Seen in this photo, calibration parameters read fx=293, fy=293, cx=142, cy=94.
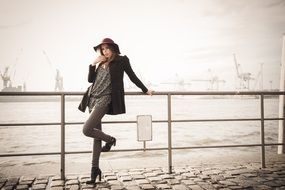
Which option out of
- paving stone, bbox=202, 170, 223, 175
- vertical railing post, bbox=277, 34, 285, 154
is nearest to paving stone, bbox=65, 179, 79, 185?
paving stone, bbox=202, 170, 223, 175

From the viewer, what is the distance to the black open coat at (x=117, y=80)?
11.6 feet

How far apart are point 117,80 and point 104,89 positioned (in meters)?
0.19

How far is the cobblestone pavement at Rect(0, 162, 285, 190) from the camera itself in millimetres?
3438

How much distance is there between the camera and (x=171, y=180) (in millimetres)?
3746

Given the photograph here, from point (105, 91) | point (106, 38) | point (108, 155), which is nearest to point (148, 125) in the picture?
point (105, 91)

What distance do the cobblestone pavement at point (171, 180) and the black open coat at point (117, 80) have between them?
3.00 ft

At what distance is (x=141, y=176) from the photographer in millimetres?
3938

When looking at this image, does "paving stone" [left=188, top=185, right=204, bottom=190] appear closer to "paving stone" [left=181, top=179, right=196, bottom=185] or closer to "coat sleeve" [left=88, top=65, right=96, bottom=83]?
"paving stone" [left=181, top=179, right=196, bottom=185]

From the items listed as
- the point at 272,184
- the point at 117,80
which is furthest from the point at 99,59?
the point at 272,184

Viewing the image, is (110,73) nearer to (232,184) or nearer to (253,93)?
(232,184)

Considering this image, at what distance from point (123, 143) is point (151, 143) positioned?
0.99 m

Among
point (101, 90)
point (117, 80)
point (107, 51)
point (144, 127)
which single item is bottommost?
point (144, 127)

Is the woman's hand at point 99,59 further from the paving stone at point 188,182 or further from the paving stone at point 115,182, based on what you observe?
the paving stone at point 188,182

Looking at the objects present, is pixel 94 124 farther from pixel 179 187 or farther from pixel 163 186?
pixel 179 187
